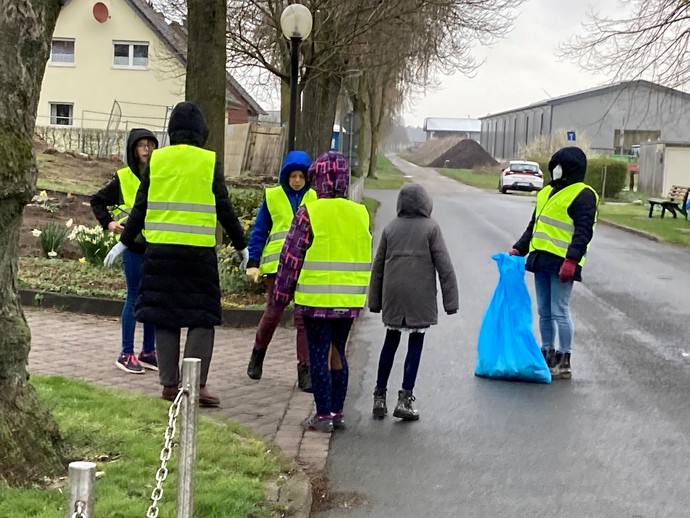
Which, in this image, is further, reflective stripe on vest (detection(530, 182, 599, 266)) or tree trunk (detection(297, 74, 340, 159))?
tree trunk (detection(297, 74, 340, 159))

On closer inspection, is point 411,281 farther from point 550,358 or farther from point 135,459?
point 135,459

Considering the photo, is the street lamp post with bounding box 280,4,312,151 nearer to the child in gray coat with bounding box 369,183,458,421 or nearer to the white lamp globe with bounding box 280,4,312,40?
the white lamp globe with bounding box 280,4,312,40

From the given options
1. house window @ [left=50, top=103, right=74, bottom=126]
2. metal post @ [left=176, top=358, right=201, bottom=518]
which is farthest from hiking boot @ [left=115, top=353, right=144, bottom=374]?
house window @ [left=50, top=103, right=74, bottom=126]

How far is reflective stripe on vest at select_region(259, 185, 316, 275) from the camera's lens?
7738 mm

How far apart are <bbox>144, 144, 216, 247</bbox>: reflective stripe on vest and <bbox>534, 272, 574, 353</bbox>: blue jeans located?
123 inches

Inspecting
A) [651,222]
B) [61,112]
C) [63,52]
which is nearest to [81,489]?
[651,222]

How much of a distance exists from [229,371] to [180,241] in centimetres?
206

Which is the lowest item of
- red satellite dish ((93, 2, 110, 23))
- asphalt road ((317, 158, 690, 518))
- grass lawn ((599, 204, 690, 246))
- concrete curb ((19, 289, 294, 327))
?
asphalt road ((317, 158, 690, 518))

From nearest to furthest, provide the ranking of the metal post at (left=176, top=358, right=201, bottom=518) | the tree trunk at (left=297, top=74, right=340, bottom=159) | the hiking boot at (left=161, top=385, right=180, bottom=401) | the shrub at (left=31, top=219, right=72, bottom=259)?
the metal post at (left=176, top=358, right=201, bottom=518) → the hiking boot at (left=161, top=385, right=180, bottom=401) → the shrub at (left=31, top=219, right=72, bottom=259) → the tree trunk at (left=297, top=74, right=340, bottom=159)

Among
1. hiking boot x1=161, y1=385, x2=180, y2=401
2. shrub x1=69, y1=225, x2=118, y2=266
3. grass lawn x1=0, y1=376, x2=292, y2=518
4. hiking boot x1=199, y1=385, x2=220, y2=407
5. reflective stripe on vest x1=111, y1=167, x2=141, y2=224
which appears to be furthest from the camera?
shrub x1=69, y1=225, x2=118, y2=266

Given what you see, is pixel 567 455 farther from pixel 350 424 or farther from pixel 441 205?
pixel 441 205

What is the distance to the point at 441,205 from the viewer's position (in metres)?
34.7

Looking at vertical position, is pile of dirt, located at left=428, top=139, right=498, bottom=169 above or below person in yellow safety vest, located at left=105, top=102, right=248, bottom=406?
above

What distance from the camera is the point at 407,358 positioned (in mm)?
6918
